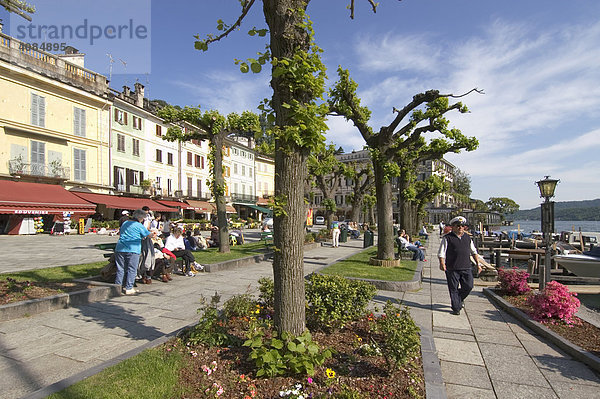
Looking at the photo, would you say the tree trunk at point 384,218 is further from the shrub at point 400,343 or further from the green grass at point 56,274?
the green grass at point 56,274

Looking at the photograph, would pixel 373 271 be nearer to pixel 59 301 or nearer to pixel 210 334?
pixel 210 334

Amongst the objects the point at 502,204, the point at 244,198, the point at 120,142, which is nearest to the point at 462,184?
the point at 502,204

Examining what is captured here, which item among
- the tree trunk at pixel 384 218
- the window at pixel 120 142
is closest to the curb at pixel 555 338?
the tree trunk at pixel 384 218

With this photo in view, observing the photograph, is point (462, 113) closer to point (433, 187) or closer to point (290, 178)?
point (290, 178)

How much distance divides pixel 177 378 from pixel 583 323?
239 inches

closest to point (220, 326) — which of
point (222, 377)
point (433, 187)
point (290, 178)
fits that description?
point (222, 377)

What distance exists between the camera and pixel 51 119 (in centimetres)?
2494

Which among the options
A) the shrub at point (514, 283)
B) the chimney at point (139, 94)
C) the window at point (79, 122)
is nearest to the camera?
the shrub at point (514, 283)

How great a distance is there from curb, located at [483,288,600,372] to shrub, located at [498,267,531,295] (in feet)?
1.40

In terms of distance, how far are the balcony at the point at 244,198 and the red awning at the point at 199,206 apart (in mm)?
6972

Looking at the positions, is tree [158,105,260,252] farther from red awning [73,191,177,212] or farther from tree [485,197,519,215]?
tree [485,197,519,215]

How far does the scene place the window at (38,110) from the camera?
23719 mm

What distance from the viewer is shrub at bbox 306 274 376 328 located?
4191 millimetres

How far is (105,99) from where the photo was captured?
28453 mm
